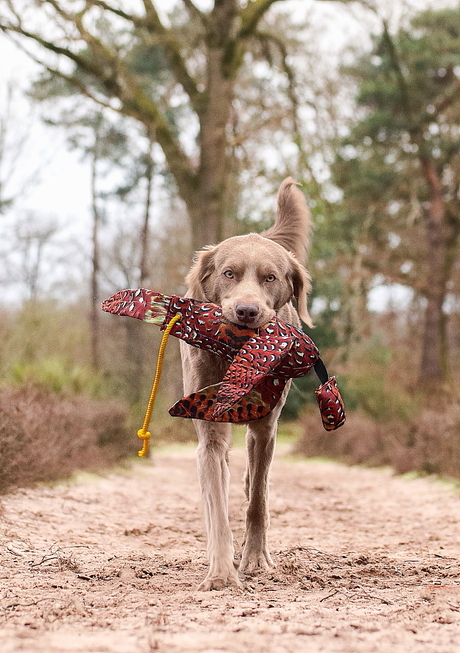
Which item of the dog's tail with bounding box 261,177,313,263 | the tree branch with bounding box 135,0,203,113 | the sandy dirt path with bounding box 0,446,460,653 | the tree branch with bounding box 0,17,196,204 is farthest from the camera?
the tree branch with bounding box 135,0,203,113

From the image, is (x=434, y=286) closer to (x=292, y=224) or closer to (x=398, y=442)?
(x=398, y=442)

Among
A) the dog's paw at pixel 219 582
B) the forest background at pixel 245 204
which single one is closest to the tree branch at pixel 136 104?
the forest background at pixel 245 204

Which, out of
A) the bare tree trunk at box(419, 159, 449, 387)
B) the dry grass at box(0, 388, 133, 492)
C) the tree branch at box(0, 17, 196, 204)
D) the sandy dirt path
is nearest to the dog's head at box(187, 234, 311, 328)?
the sandy dirt path

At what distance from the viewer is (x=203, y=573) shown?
4.15m

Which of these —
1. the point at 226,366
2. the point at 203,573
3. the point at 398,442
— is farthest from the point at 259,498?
the point at 398,442

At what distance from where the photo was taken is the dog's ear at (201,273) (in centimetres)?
462

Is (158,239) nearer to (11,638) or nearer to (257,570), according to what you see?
(257,570)

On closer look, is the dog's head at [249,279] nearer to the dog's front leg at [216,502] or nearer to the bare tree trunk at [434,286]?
the dog's front leg at [216,502]

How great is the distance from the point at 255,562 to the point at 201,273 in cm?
182

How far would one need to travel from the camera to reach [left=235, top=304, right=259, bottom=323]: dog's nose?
3.86 m

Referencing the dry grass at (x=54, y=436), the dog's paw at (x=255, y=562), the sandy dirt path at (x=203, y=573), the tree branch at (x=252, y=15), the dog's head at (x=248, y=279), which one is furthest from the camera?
the tree branch at (x=252, y=15)

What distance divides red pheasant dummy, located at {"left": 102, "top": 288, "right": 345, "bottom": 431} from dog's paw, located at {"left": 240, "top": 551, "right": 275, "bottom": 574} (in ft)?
3.05

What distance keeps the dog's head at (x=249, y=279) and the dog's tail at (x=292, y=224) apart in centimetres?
85

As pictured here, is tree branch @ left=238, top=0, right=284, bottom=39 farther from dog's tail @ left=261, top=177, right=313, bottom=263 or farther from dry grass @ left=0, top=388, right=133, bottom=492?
dog's tail @ left=261, top=177, right=313, bottom=263
